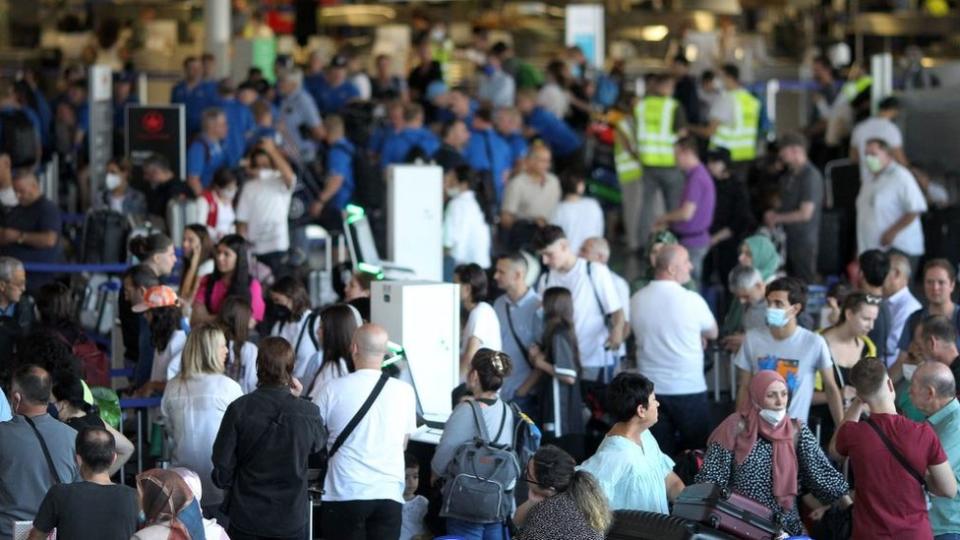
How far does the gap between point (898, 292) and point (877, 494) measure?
3458mm

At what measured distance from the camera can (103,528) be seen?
6.73m

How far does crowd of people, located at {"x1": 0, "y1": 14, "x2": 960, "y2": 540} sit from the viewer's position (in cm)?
764

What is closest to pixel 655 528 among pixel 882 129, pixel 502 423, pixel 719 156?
pixel 502 423

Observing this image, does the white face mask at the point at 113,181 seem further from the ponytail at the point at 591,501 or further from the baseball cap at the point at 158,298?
the ponytail at the point at 591,501

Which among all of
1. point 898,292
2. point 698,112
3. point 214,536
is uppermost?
point 698,112

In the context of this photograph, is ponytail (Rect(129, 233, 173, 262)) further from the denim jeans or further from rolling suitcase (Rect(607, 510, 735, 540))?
rolling suitcase (Rect(607, 510, 735, 540))

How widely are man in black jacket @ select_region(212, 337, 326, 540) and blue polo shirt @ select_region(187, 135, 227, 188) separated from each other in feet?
26.7

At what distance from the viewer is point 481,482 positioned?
8.12 metres

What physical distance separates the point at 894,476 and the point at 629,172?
963 cm

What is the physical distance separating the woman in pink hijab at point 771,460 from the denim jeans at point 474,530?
0.96 meters

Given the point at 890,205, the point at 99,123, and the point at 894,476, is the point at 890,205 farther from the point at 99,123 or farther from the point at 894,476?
the point at 99,123

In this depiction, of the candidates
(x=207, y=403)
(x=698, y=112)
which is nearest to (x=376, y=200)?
(x=698, y=112)

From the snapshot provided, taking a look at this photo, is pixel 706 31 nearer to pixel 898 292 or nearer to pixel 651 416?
pixel 898 292

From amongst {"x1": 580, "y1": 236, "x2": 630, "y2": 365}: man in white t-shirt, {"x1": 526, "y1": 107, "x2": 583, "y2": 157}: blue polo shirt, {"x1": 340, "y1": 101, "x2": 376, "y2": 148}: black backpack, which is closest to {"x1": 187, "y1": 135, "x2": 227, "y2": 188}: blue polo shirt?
{"x1": 340, "y1": 101, "x2": 376, "y2": 148}: black backpack
